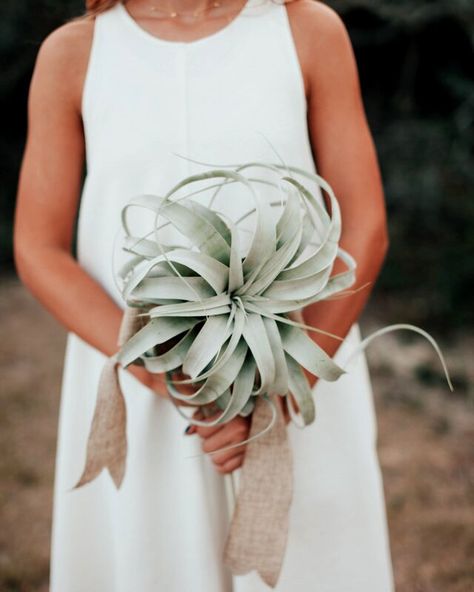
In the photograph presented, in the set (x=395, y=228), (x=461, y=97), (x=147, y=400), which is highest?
(x=147, y=400)

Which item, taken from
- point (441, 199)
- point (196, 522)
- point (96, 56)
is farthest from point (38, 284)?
point (441, 199)

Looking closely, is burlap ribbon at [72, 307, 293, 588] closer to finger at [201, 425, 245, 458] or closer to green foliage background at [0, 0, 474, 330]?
finger at [201, 425, 245, 458]

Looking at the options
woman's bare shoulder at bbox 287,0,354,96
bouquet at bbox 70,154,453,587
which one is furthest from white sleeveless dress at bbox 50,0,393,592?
bouquet at bbox 70,154,453,587

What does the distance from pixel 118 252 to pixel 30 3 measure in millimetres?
3418

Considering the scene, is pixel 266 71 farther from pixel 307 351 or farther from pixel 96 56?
pixel 307 351

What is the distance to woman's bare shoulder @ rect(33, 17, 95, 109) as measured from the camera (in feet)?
4.77

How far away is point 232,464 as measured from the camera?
1.44 m

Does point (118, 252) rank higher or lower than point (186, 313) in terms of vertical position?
lower

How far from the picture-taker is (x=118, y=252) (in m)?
1.53

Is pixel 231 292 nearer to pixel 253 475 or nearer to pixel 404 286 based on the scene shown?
pixel 253 475

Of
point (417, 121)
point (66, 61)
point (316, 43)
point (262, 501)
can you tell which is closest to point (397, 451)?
point (417, 121)

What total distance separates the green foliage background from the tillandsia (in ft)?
10.2

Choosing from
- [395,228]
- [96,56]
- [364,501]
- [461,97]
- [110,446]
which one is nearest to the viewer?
[110,446]

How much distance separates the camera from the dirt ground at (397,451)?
8.93ft
